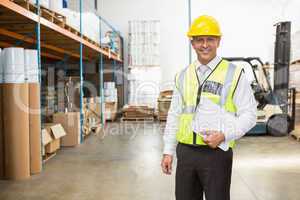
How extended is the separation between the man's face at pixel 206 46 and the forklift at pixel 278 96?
6.86 meters

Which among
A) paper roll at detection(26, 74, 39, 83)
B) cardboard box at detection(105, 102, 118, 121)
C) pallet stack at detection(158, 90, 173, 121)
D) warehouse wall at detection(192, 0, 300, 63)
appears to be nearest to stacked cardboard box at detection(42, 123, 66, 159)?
paper roll at detection(26, 74, 39, 83)

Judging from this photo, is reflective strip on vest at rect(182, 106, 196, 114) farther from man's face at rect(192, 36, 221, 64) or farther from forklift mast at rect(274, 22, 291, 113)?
forklift mast at rect(274, 22, 291, 113)

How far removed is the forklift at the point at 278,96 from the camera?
27.9 ft

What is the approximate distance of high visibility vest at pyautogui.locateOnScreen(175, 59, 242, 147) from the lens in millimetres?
1944

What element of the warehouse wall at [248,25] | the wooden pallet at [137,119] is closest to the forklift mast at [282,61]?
the warehouse wall at [248,25]

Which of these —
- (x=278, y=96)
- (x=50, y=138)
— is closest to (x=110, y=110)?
(x=50, y=138)

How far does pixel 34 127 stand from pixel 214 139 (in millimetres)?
3856

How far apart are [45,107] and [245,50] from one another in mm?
8740

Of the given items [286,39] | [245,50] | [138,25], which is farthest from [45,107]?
[245,50]

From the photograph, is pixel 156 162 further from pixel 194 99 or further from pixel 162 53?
pixel 162 53

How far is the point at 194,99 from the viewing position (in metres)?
2.01

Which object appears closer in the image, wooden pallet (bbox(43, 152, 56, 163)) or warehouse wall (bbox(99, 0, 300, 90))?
wooden pallet (bbox(43, 152, 56, 163))

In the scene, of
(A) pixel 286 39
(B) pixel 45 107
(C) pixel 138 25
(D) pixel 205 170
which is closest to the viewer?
(D) pixel 205 170

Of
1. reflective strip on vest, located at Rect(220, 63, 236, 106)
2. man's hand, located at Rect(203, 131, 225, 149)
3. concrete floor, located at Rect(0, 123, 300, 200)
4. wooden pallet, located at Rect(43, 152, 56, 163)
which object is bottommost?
concrete floor, located at Rect(0, 123, 300, 200)
